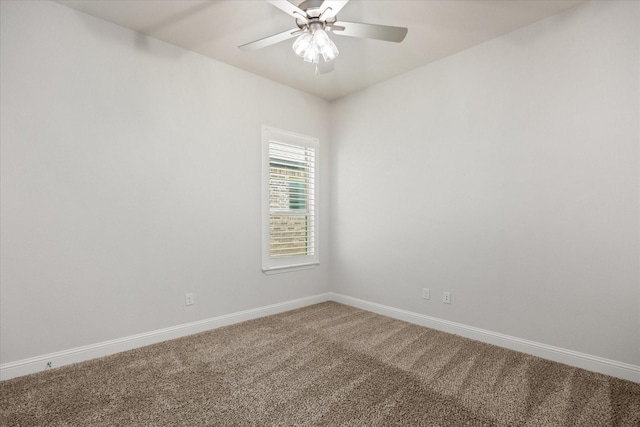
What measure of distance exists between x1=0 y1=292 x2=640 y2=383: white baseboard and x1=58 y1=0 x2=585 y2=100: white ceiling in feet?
8.56

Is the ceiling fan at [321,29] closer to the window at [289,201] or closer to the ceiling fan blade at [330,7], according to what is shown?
the ceiling fan blade at [330,7]

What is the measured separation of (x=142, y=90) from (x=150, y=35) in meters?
0.49

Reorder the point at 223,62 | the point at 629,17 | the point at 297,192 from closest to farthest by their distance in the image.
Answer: the point at 629,17, the point at 223,62, the point at 297,192

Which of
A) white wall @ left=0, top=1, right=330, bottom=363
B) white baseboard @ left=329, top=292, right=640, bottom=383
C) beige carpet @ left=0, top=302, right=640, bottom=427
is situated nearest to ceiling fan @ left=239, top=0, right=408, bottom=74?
white wall @ left=0, top=1, right=330, bottom=363

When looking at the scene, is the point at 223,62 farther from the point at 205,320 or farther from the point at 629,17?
the point at 629,17

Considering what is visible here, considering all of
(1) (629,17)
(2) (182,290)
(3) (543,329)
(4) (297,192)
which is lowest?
(3) (543,329)

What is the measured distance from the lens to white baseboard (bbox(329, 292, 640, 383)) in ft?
7.20

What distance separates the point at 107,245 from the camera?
254cm

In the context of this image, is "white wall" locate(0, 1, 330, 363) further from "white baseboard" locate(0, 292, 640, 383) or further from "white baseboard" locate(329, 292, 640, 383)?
"white baseboard" locate(329, 292, 640, 383)

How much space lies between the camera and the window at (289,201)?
3.58m

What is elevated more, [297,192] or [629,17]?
[629,17]

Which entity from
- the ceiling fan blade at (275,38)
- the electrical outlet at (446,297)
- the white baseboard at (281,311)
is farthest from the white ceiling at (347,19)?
the white baseboard at (281,311)

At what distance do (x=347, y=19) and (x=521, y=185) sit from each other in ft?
6.47

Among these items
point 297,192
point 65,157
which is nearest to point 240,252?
point 297,192
